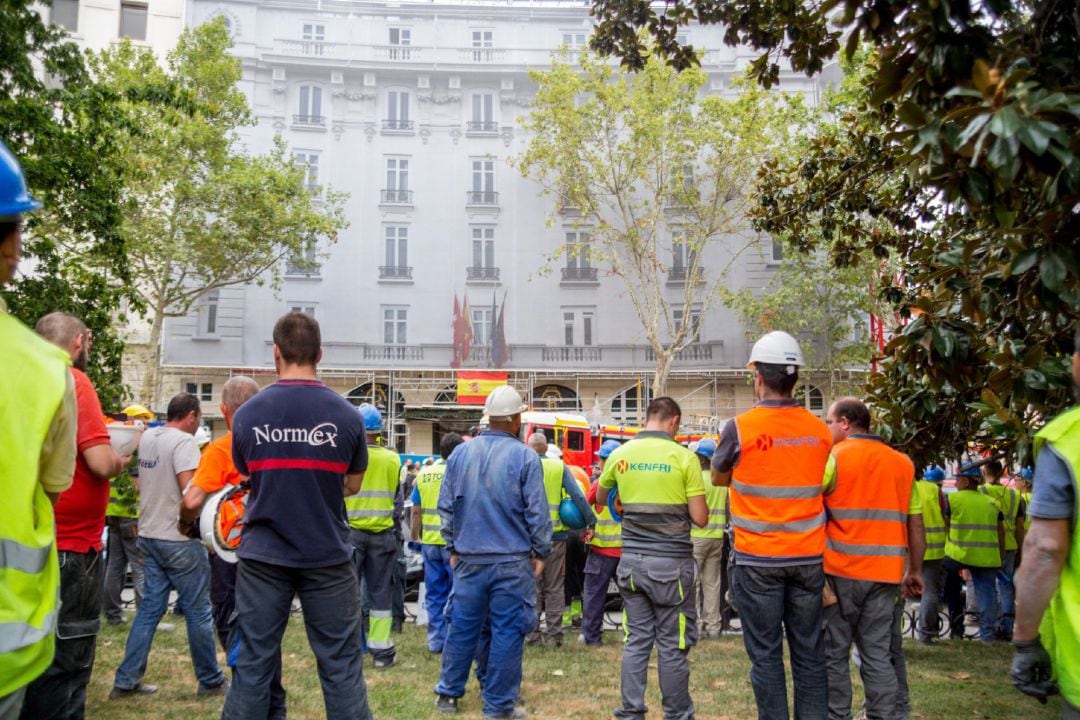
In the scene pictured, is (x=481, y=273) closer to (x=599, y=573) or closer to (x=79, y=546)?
(x=599, y=573)

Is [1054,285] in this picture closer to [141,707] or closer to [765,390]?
[765,390]

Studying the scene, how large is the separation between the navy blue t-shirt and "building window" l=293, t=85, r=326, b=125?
33012 mm

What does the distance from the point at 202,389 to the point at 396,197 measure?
10657mm

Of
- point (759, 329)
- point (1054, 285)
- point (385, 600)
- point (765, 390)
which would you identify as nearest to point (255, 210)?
point (759, 329)

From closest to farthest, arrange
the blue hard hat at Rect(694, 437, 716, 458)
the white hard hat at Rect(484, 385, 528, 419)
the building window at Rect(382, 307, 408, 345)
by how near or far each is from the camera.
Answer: the white hard hat at Rect(484, 385, 528, 419) < the blue hard hat at Rect(694, 437, 716, 458) < the building window at Rect(382, 307, 408, 345)

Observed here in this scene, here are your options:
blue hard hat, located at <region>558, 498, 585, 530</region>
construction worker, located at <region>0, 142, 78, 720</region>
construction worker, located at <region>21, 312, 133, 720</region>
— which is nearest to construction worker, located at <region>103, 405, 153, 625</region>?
blue hard hat, located at <region>558, 498, 585, 530</region>

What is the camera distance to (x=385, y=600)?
7.81 m

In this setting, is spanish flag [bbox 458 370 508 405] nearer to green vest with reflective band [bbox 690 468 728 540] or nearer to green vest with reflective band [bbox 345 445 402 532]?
green vest with reflective band [bbox 690 468 728 540]

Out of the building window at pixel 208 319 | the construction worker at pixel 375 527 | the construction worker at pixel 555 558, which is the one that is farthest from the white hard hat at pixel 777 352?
the building window at pixel 208 319

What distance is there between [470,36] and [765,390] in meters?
34.3

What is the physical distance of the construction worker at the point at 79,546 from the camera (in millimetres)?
3504

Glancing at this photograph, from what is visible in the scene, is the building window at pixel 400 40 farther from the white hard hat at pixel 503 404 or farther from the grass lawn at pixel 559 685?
the white hard hat at pixel 503 404

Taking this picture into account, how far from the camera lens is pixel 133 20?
33688 mm

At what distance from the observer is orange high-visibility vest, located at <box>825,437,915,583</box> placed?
5.48 m
